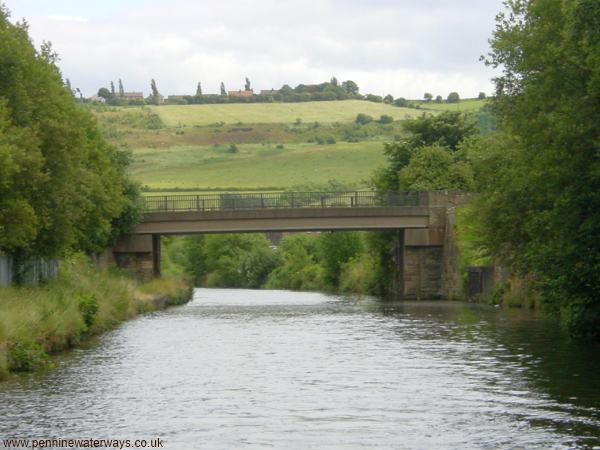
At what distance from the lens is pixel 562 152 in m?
35.3

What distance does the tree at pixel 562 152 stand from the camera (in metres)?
34.4

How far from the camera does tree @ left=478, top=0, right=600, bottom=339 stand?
34.4 m

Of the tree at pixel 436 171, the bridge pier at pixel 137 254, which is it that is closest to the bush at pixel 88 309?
the bridge pier at pixel 137 254

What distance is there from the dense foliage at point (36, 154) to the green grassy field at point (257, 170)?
117876 millimetres

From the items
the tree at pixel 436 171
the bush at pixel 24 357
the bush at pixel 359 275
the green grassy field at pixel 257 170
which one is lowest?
the bush at pixel 359 275

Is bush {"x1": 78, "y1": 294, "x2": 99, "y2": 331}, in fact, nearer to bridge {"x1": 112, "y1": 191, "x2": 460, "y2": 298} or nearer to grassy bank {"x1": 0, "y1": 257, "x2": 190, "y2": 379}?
grassy bank {"x1": 0, "y1": 257, "x2": 190, "y2": 379}

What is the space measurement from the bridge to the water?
32455 millimetres

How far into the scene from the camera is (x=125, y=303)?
53781 mm

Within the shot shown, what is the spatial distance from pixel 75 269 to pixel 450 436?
43832mm

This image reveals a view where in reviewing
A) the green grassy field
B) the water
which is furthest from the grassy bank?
the green grassy field

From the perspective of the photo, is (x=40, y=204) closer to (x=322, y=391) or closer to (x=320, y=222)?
(x=322, y=391)

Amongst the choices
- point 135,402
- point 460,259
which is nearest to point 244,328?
point 135,402

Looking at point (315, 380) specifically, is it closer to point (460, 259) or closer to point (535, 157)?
point (535, 157)

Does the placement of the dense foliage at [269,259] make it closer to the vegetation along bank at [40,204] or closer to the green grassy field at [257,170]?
the green grassy field at [257,170]
